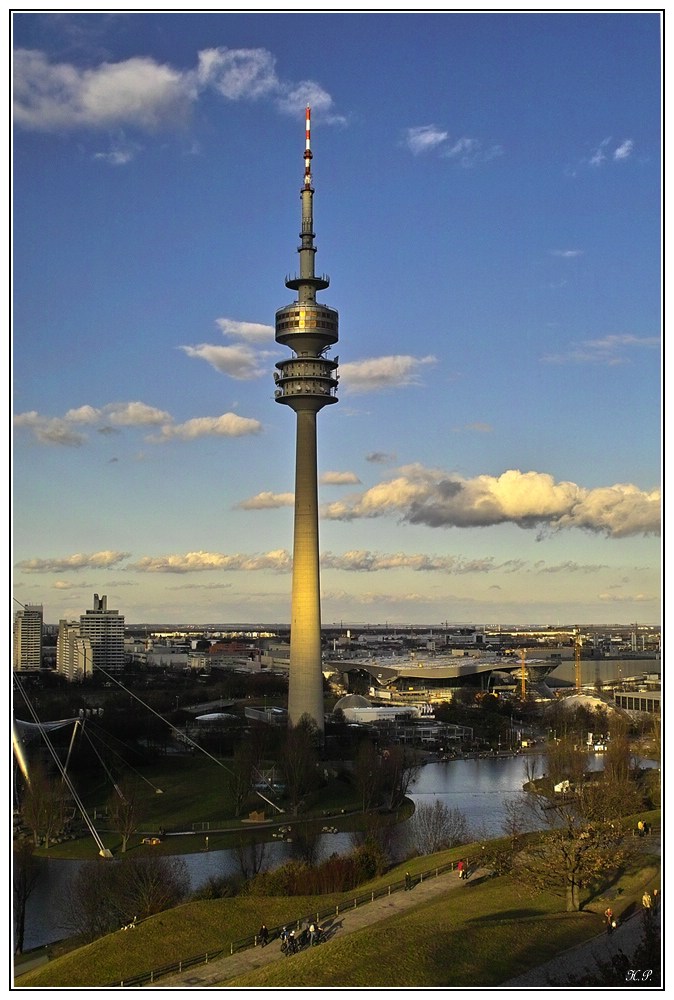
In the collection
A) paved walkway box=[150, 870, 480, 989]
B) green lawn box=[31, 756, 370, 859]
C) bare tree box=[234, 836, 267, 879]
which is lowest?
green lawn box=[31, 756, 370, 859]

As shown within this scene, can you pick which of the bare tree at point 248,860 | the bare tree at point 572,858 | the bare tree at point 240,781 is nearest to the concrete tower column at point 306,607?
the bare tree at point 240,781

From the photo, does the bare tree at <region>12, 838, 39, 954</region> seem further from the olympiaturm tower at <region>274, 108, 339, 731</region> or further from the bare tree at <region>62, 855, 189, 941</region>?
the olympiaturm tower at <region>274, 108, 339, 731</region>

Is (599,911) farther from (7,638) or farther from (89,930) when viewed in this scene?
(7,638)

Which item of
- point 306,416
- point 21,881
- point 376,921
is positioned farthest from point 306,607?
point 376,921

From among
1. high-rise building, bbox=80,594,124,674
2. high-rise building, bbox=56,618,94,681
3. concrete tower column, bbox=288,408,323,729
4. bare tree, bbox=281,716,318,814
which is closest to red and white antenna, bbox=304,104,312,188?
concrete tower column, bbox=288,408,323,729

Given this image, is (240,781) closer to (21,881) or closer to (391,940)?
(21,881)

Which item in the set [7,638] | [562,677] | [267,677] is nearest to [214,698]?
[267,677]
